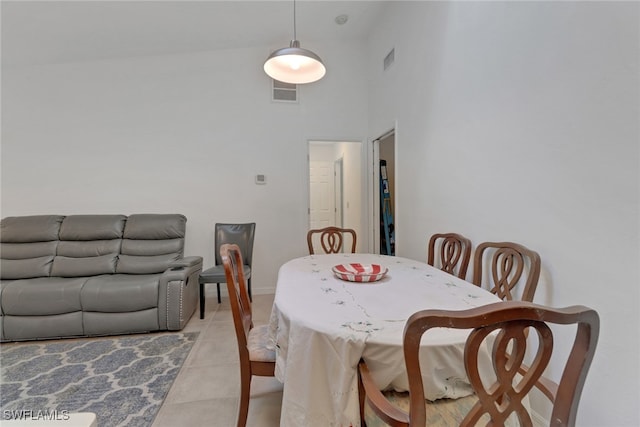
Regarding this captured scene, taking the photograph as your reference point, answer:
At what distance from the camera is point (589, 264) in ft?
3.81

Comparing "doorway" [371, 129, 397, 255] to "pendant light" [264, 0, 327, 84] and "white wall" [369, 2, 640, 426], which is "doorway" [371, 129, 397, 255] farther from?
"pendant light" [264, 0, 327, 84]

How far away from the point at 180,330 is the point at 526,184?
9.51 ft

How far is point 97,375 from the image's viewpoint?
1.88m

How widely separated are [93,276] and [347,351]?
307cm

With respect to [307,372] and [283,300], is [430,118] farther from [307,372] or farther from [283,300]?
[307,372]

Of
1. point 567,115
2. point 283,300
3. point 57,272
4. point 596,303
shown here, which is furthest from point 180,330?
point 567,115

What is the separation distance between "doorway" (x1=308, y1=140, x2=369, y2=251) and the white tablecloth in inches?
129

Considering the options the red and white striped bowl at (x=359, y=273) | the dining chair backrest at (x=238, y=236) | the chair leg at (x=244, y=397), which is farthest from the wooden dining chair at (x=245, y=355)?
the dining chair backrest at (x=238, y=236)

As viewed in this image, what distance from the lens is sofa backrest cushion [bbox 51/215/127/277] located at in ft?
9.23

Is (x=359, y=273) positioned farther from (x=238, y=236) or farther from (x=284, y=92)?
(x=284, y=92)

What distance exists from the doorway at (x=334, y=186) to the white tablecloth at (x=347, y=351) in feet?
10.7

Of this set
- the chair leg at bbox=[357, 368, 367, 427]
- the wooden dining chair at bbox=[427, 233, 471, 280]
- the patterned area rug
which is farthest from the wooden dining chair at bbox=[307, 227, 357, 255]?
the chair leg at bbox=[357, 368, 367, 427]

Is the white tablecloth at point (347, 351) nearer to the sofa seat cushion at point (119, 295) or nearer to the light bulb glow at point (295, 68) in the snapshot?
the light bulb glow at point (295, 68)

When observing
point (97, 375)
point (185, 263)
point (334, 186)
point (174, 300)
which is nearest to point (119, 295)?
point (174, 300)
